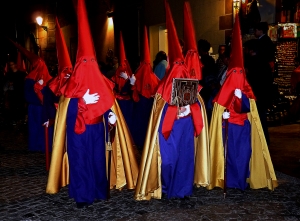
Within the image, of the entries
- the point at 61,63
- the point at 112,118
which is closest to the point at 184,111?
the point at 112,118

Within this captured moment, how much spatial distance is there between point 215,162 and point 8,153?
488 centimetres

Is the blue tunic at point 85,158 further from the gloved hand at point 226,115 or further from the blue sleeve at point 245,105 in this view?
the blue sleeve at point 245,105

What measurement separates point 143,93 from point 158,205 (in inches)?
142

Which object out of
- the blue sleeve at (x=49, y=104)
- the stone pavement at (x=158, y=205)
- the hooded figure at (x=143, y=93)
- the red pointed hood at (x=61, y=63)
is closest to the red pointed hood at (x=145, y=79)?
the hooded figure at (x=143, y=93)

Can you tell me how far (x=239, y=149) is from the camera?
215 inches

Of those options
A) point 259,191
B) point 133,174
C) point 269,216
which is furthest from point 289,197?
point 133,174

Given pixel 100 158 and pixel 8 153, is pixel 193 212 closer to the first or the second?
pixel 100 158

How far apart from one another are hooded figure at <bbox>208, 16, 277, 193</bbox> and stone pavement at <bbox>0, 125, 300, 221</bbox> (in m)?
0.20

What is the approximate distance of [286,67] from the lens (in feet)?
38.0

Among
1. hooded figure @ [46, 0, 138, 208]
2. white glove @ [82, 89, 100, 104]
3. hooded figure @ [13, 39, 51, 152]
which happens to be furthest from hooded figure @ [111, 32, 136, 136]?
white glove @ [82, 89, 100, 104]

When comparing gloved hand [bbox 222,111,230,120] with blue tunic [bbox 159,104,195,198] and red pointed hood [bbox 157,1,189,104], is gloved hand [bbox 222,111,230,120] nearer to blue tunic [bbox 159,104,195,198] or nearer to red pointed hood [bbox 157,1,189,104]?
blue tunic [bbox 159,104,195,198]

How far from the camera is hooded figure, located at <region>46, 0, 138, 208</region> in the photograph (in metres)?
4.76

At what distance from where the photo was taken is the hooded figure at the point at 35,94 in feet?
26.2

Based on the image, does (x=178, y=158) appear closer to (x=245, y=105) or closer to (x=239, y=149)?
(x=239, y=149)
